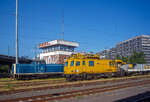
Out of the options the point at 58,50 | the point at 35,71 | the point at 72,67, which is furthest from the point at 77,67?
the point at 58,50

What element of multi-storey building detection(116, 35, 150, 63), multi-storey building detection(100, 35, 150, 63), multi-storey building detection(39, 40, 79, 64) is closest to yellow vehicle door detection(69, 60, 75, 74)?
multi-storey building detection(39, 40, 79, 64)

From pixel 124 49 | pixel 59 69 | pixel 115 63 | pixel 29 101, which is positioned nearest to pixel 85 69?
pixel 115 63

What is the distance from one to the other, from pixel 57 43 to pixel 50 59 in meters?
7.21

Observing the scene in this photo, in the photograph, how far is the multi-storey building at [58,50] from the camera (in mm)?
59250

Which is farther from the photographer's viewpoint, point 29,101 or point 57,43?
point 57,43

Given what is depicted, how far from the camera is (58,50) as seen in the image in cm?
6012

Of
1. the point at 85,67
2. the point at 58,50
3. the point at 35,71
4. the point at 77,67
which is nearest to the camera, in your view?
the point at 77,67

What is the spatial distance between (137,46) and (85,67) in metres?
109

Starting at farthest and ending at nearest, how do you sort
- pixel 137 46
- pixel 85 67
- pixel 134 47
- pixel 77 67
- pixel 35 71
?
pixel 134 47, pixel 137 46, pixel 35 71, pixel 85 67, pixel 77 67

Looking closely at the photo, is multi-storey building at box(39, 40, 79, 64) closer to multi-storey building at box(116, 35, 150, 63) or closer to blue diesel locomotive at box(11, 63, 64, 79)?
blue diesel locomotive at box(11, 63, 64, 79)

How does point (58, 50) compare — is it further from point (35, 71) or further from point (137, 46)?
point (137, 46)

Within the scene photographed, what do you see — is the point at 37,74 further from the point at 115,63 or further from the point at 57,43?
the point at 57,43

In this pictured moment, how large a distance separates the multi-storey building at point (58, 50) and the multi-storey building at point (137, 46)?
2735 inches

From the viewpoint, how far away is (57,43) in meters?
60.0
